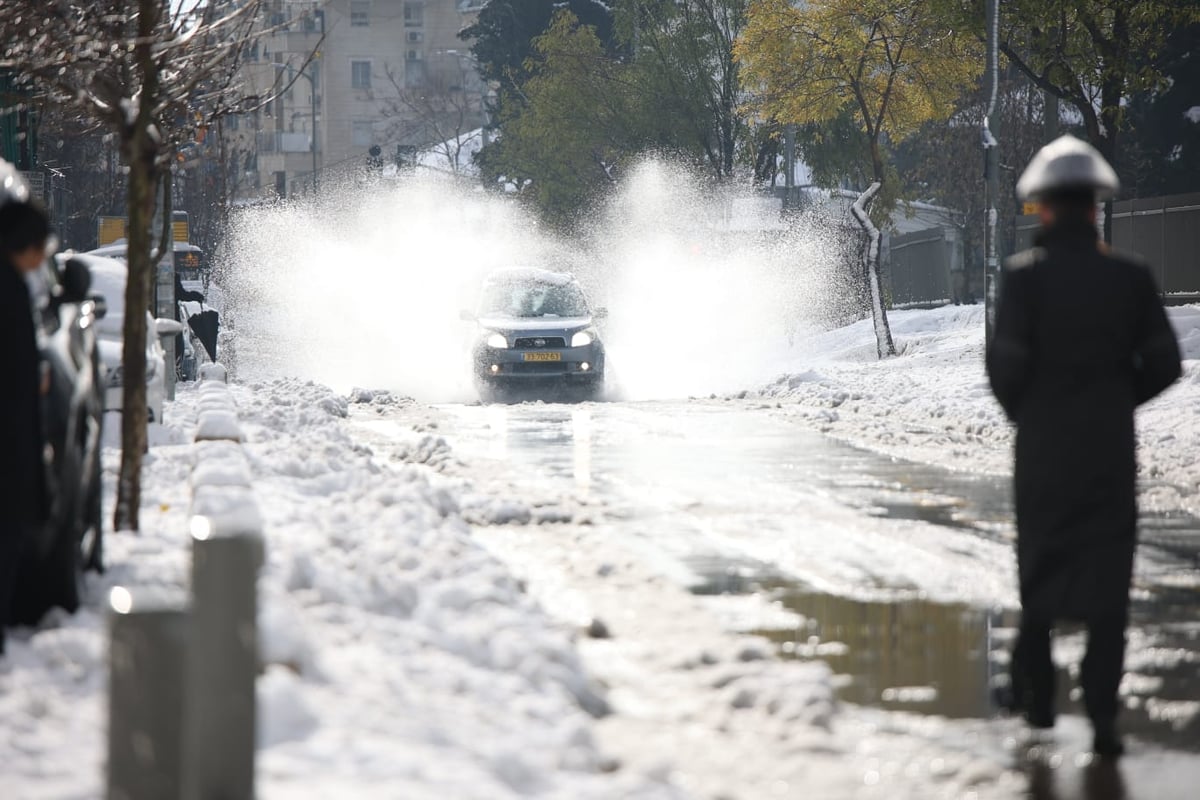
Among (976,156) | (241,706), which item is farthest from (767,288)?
(241,706)

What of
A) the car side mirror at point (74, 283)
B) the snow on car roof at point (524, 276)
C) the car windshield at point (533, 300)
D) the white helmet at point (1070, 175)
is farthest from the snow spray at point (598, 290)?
the white helmet at point (1070, 175)

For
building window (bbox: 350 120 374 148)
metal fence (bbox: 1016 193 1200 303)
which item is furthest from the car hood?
building window (bbox: 350 120 374 148)

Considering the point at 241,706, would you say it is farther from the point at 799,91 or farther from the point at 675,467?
the point at 799,91

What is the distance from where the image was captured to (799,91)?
34500 millimetres

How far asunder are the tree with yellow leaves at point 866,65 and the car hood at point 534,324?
30.9 ft

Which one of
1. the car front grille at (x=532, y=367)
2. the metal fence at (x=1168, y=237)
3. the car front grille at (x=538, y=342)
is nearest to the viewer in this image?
the car front grille at (x=532, y=367)

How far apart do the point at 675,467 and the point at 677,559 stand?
5.02 metres

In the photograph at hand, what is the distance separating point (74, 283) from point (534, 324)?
54.5 ft

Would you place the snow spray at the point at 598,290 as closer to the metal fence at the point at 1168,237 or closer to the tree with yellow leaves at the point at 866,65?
the tree with yellow leaves at the point at 866,65

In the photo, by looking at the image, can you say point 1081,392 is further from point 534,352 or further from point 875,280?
point 875,280

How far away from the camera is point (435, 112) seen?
338ft

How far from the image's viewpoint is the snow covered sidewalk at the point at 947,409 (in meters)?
14.7

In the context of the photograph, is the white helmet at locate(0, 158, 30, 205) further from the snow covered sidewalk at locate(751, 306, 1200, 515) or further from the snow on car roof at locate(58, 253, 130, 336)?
the snow on car roof at locate(58, 253, 130, 336)

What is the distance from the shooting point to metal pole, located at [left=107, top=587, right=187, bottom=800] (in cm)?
384
